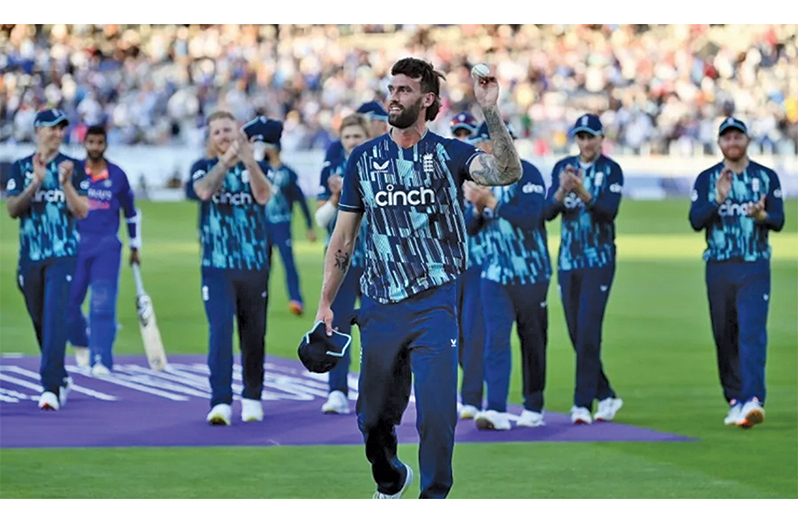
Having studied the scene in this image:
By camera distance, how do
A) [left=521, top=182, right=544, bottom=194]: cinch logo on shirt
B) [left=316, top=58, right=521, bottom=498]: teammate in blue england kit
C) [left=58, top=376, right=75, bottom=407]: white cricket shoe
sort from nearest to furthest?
[left=316, top=58, right=521, bottom=498]: teammate in blue england kit → [left=521, top=182, right=544, bottom=194]: cinch logo on shirt → [left=58, top=376, right=75, bottom=407]: white cricket shoe

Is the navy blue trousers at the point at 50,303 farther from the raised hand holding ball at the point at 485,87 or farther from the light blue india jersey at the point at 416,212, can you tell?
the raised hand holding ball at the point at 485,87

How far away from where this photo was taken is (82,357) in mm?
13898

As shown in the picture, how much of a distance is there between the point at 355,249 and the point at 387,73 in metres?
29.5

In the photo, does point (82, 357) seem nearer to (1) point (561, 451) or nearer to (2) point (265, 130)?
(2) point (265, 130)

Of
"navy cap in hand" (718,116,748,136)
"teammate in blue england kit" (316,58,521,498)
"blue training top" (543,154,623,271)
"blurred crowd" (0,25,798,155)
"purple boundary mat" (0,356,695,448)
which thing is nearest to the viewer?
"teammate in blue england kit" (316,58,521,498)

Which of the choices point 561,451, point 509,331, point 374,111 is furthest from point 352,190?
point 374,111

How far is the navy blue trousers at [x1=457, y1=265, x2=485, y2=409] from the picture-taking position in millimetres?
10961

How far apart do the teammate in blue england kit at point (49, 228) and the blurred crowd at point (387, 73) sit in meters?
27.7

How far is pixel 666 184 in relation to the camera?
40594 millimetres

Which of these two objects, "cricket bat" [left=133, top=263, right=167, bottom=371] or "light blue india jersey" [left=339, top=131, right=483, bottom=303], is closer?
"light blue india jersey" [left=339, top=131, right=483, bottom=303]

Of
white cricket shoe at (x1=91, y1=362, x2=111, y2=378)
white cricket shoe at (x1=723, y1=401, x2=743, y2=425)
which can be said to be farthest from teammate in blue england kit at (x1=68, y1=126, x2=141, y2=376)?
white cricket shoe at (x1=723, y1=401, x2=743, y2=425)

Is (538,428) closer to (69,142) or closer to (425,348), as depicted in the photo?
(425,348)

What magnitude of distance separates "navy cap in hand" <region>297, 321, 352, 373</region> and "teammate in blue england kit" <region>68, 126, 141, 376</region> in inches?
239

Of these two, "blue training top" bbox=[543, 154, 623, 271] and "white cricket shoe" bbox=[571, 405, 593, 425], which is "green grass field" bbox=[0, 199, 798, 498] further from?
"blue training top" bbox=[543, 154, 623, 271]
